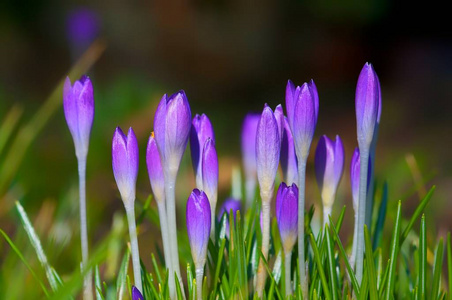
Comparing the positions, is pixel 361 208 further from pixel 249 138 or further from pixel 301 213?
pixel 249 138

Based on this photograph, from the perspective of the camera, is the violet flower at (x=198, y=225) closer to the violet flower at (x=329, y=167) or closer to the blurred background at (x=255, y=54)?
the violet flower at (x=329, y=167)

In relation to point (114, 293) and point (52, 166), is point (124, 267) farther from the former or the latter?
point (52, 166)

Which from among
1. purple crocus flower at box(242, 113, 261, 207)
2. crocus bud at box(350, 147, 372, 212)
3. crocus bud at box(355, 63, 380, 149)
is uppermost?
purple crocus flower at box(242, 113, 261, 207)

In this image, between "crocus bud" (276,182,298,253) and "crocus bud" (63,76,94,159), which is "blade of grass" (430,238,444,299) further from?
"crocus bud" (63,76,94,159)

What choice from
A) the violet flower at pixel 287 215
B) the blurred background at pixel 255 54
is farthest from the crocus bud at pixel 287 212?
the blurred background at pixel 255 54

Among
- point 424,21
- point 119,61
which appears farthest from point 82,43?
point 424,21

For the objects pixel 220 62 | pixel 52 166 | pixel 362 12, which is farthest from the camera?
pixel 220 62

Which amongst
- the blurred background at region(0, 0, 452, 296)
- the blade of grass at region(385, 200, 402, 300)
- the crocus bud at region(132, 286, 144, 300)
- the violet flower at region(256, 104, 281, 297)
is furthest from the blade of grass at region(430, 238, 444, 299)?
the blurred background at region(0, 0, 452, 296)

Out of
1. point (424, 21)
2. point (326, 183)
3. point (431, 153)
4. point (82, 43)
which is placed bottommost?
point (326, 183)
